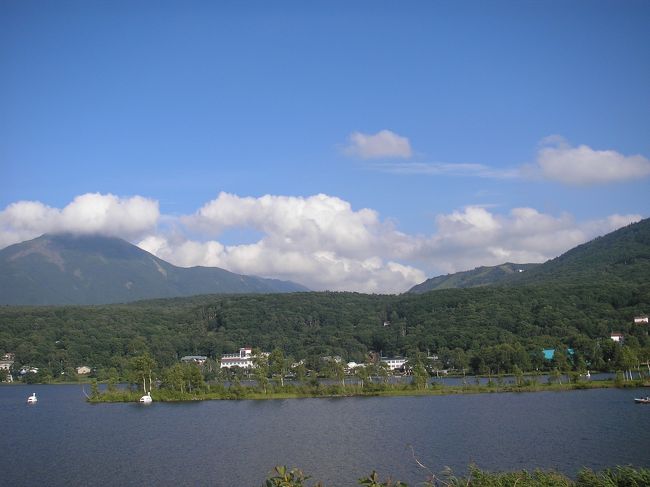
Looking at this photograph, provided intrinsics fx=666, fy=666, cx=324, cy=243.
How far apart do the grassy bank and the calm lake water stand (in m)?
2.62

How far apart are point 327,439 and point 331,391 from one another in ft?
80.4

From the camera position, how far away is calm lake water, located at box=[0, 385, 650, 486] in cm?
2769

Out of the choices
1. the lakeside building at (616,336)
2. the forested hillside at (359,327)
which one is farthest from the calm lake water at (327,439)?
the lakeside building at (616,336)

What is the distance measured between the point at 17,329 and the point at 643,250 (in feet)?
388

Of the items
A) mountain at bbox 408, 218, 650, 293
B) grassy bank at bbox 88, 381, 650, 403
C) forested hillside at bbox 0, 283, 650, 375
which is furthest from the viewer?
mountain at bbox 408, 218, 650, 293

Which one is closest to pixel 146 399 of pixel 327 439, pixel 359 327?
pixel 327 439

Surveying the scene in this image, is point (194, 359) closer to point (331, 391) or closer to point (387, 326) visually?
point (387, 326)

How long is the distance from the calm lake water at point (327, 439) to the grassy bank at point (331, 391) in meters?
2.62

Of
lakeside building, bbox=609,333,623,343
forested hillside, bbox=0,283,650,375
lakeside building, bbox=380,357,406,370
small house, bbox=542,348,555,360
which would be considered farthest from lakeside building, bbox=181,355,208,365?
lakeside building, bbox=609,333,623,343

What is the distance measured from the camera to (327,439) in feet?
115

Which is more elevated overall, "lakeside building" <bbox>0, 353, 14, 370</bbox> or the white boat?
"lakeside building" <bbox>0, 353, 14, 370</bbox>

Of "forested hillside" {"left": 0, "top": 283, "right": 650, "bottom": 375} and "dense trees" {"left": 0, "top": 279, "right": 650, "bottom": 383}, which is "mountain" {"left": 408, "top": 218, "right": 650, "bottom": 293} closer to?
"dense trees" {"left": 0, "top": 279, "right": 650, "bottom": 383}

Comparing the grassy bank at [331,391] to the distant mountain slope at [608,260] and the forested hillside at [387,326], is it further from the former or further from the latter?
the distant mountain slope at [608,260]

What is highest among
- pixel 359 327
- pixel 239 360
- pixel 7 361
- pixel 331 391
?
pixel 359 327
